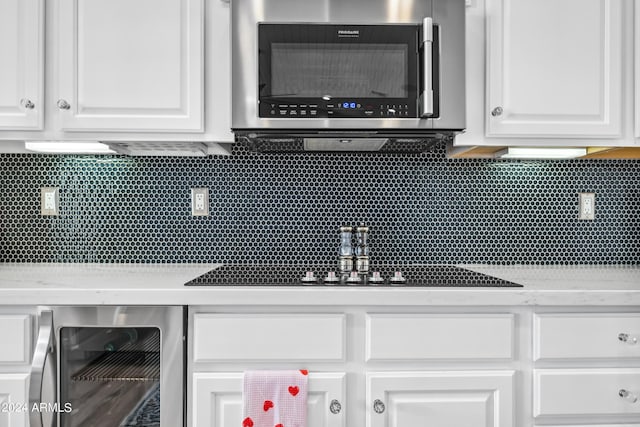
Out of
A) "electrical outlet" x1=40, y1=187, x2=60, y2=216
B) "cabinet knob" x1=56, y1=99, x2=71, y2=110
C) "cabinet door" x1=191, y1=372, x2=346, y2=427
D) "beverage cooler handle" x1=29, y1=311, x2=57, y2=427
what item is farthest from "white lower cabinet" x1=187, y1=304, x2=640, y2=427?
"electrical outlet" x1=40, y1=187, x2=60, y2=216

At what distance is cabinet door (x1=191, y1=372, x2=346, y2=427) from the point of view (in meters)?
1.37

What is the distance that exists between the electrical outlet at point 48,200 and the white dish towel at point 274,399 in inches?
46.6

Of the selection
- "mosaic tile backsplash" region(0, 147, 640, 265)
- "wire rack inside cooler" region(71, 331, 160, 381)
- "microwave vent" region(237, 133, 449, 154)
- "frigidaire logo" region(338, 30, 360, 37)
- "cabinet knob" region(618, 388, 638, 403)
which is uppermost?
"frigidaire logo" region(338, 30, 360, 37)

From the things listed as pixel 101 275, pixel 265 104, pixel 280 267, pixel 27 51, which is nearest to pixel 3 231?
pixel 101 275

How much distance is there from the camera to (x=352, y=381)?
1399mm

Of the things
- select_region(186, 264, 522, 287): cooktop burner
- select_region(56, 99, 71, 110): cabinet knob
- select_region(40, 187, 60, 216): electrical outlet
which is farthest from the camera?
select_region(40, 187, 60, 216): electrical outlet

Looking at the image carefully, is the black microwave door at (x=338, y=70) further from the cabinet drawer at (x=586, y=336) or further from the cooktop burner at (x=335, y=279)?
the cabinet drawer at (x=586, y=336)

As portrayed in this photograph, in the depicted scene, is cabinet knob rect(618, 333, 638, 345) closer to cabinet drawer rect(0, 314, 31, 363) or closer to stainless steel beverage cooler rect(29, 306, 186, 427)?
stainless steel beverage cooler rect(29, 306, 186, 427)

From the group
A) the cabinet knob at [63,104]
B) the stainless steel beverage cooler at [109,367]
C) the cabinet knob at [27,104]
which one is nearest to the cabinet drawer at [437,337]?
the stainless steel beverage cooler at [109,367]

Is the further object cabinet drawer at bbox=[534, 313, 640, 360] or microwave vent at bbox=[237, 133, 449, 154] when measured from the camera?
microwave vent at bbox=[237, 133, 449, 154]

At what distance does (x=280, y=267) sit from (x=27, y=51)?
3.92 ft

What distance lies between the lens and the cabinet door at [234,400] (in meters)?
1.37

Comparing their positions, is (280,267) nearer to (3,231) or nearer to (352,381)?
(352,381)

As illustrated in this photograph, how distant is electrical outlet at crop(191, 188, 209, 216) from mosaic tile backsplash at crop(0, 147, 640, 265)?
3 centimetres
